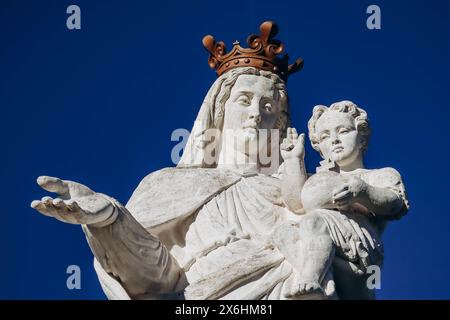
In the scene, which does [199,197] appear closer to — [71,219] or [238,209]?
[238,209]

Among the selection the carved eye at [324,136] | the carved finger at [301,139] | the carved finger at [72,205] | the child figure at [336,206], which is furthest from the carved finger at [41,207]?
the carved eye at [324,136]

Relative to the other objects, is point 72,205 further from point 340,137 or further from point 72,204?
point 340,137

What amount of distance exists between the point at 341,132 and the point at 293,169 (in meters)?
0.84

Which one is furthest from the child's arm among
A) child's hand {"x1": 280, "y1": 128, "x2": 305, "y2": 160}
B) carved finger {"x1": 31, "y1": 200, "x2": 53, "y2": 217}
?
carved finger {"x1": 31, "y1": 200, "x2": 53, "y2": 217}

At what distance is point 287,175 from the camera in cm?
1554

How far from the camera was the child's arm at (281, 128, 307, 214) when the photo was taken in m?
15.4

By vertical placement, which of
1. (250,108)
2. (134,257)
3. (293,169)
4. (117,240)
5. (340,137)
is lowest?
(134,257)

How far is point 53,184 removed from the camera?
Answer: 46.6 feet

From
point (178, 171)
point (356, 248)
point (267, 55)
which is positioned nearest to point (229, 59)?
point (267, 55)

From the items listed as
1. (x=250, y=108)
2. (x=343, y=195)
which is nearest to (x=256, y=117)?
(x=250, y=108)

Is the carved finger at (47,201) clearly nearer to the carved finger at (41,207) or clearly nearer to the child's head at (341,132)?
the carved finger at (41,207)

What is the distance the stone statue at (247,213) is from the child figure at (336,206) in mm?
13

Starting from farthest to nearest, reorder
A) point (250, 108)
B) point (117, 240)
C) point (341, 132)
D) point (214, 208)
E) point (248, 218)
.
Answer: point (250, 108) < point (214, 208) < point (248, 218) < point (341, 132) < point (117, 240)

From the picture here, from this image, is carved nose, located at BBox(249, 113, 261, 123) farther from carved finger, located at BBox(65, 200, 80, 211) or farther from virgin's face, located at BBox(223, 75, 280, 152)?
carved finger, located at BBox(65, 200, 80, 211)
